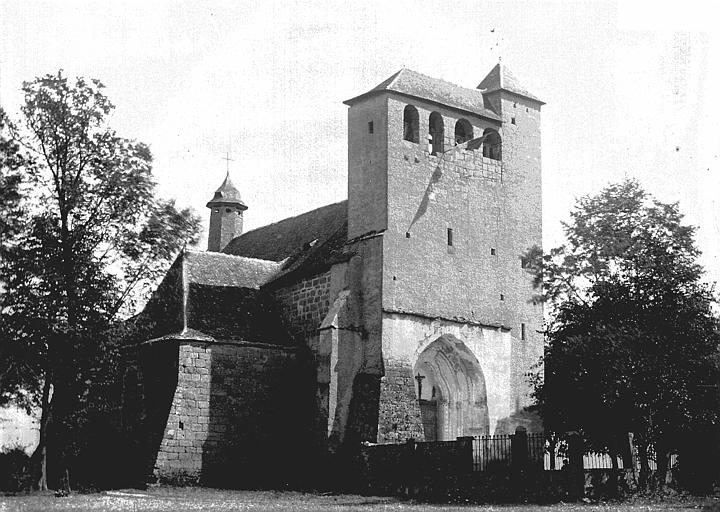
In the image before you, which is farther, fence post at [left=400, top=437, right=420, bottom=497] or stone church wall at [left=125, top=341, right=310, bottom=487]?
stone church wall at [left=125, top=341, right=310, bottom=487]

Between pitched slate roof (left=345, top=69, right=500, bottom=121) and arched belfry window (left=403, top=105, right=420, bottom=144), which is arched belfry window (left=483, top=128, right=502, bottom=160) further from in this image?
arched belfry window (left=403, top=105, right=420, bottom=144)

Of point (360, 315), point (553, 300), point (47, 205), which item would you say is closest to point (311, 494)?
point (360, 315)

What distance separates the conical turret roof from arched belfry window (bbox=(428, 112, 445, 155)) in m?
19.9

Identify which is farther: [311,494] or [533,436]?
[311,494]

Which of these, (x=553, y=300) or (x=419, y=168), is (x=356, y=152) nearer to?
(x=419, y=168)

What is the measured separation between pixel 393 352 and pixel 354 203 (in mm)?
5683

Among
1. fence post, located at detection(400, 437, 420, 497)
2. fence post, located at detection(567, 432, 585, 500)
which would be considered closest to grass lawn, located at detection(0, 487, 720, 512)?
fence post, located at detection(567, 432, 585, 500)

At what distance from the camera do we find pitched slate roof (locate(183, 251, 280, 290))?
3641cm

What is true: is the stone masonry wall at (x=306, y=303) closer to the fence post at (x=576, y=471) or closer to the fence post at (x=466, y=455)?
the fence post at (x=466, y=455)

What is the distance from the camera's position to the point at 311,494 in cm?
2966

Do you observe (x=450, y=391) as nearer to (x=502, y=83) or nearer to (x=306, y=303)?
(x=306, y=303)

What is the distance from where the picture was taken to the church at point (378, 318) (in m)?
32.8

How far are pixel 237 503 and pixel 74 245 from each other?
8.75 metres

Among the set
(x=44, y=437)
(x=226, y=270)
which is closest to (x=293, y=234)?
(x=226, y=270)
